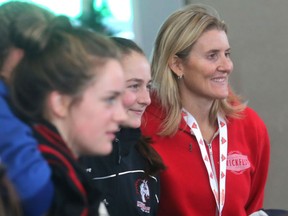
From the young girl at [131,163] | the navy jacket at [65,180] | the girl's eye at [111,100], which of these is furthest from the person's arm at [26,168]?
the young girl at [131,163]

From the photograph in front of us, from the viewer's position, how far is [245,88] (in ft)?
11.4

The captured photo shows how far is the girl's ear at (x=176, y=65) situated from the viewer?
2559 mm

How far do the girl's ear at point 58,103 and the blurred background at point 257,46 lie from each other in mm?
2014

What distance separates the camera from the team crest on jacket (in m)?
2.10

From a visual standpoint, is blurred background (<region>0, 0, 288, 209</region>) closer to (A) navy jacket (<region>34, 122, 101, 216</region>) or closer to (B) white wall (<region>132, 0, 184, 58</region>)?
(B) white wall (<region>132, 0, 184, 58</region>)

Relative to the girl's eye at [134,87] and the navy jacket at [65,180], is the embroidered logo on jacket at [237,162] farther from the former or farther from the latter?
the navy jacket at [65,180]

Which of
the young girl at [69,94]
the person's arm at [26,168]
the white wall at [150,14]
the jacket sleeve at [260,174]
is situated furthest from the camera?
the white wall at [150,14]

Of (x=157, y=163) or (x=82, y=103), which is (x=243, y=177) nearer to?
(x=157, y=163)

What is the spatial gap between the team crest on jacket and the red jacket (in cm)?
23

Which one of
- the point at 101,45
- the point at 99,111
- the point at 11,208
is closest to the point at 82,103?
the point at 99,111

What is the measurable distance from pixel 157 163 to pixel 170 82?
0.48 metres

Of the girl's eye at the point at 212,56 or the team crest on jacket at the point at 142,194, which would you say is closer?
the team crest on jacket at the point at 142,194

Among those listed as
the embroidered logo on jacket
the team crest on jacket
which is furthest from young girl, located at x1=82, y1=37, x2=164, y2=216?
the embroidered logo on jacket

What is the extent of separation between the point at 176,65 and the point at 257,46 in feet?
3.41
